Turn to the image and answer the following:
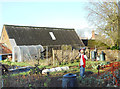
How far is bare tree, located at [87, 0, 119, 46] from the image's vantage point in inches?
864

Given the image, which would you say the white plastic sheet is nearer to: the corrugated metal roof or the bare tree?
the corrugated metal roof

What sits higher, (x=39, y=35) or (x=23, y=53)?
(x=39, y=35)

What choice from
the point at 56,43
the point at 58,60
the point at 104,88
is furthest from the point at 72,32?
the point at 104,88

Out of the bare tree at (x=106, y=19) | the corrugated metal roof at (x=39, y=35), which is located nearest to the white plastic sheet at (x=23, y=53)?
the corrugated metal roof at (x=39, y=35)

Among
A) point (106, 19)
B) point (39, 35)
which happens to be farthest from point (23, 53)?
point (106, 19)

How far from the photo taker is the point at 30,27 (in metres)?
22.5

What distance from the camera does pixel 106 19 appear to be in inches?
871

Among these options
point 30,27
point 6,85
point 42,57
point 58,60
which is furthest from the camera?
point 30,27

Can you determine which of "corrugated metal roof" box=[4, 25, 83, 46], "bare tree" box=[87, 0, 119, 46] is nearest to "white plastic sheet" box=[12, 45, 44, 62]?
"corrugated metal roof" box=[4, 25, 83, 46]

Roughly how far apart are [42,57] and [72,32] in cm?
1057

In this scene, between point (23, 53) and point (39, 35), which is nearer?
point (23, 53)

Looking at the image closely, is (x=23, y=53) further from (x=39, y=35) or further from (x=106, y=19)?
(x=106, y=19)

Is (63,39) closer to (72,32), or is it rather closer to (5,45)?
(72,32)

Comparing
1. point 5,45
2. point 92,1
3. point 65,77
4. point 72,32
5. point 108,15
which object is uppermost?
point 92,1
